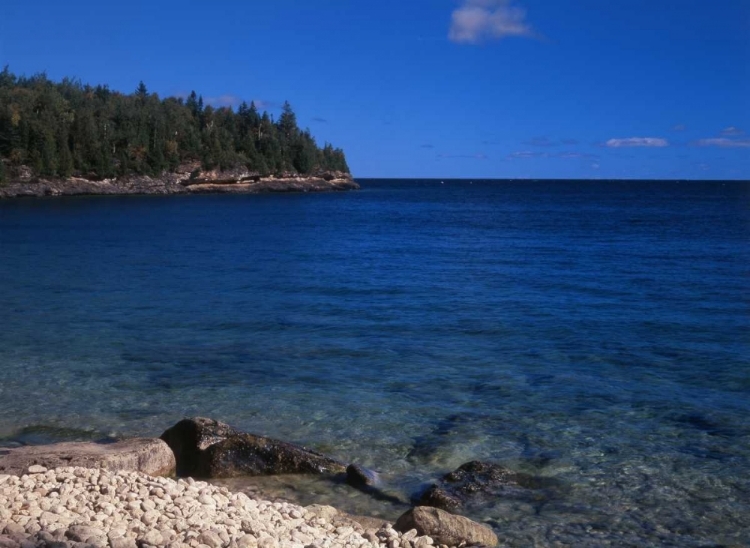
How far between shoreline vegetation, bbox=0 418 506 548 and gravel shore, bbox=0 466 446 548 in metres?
0.01

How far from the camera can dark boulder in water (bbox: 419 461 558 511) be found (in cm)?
929

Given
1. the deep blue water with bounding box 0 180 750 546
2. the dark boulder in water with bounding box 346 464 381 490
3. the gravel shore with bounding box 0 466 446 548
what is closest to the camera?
the gravel shore with bounding box 0 466 446 548

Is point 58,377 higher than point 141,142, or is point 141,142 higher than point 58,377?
point 141,142

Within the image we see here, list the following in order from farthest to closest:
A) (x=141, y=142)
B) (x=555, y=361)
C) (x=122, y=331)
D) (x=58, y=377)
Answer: (x=141, y=142) < (x=122, y=331) < (x=555, y=361) < (x=58, y=377)

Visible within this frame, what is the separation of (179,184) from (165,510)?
128 m

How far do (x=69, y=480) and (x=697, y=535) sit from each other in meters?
7.14

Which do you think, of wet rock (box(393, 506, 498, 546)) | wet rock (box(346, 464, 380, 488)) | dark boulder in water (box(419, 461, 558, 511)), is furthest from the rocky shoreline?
wet rock (box(393, 506, 498, 546))

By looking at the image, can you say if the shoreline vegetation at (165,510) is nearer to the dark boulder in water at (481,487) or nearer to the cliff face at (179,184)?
the dark boulder in water at (481,487)

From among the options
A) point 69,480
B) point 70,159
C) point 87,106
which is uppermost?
point 87,106

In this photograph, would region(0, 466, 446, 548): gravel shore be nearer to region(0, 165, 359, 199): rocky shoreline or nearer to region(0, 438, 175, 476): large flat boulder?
region(0, 438, 175, 476): large flat boulder

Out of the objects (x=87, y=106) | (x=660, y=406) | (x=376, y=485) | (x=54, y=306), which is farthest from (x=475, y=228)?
(x=87, y=106)

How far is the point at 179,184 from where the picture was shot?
130 meters

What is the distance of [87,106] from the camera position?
12975 centimetres

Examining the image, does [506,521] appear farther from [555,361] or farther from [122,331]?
[122,331]
